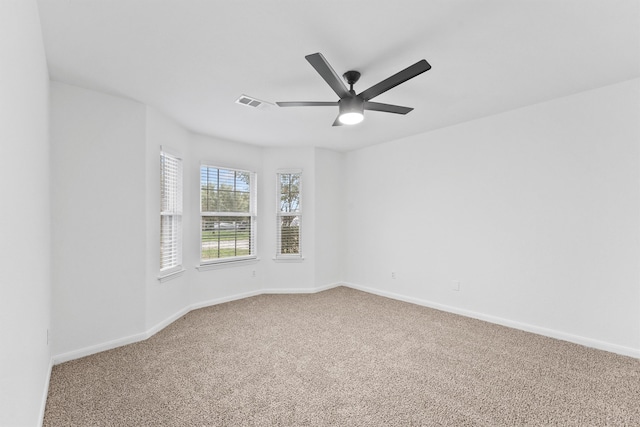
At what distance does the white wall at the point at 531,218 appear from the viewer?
9.30 feet

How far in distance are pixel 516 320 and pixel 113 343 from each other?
14.7ft

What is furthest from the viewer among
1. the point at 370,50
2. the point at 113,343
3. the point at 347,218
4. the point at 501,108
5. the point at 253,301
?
the point at 347,218

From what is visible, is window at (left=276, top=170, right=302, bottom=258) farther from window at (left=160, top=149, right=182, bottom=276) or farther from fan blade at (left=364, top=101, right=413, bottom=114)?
fan blade at (left=364, top=101, right=413, bottom=114)

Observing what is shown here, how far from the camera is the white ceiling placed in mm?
1801

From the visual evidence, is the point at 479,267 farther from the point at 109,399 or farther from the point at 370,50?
the point at 109,399

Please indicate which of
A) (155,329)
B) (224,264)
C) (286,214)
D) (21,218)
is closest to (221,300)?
(224,264)

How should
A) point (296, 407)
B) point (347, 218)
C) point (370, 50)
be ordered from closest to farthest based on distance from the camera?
point (296, 407) → point (370, 50) → point (347, 218)

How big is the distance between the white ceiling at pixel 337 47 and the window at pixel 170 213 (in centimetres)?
80

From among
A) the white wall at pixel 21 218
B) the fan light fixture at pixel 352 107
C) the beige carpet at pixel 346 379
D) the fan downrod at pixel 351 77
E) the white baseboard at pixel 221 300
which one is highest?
the fan downrod at pixel 351 77

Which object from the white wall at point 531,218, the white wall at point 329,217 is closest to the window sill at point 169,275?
the white wall at point 329,217

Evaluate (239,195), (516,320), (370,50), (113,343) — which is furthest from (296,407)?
(239,195)

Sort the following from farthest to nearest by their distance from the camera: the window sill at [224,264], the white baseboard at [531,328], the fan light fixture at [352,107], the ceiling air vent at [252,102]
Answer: the window sill at [224,264], the ceiling air vent at [252,102], the white baseboard at [531,328], the fan light fixture at [352,107]

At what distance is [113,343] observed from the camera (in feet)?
9.70

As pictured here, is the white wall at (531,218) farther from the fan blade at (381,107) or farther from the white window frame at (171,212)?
the white window frame at (171,212)
